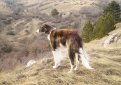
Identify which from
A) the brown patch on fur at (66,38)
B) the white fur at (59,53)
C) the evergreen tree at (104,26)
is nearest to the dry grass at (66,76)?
the white fur at (59,53)

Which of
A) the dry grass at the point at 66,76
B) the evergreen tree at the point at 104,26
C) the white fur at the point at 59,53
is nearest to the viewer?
the dry grass at the point at 66,76

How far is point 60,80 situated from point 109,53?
19.2 ft

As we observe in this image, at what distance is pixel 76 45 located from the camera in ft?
35.3

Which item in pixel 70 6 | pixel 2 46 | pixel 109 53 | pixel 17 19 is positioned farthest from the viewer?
pixel 70 6

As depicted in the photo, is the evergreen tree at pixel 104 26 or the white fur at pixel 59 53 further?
the evergreen tree at pixel 104 26

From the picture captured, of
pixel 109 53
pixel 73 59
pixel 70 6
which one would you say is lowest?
pixel 70 6

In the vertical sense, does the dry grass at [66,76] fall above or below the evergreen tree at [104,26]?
above

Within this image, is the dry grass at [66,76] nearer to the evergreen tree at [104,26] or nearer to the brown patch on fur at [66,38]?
the brown patch on fur at [66,38]

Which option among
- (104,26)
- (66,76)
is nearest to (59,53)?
(66,76)

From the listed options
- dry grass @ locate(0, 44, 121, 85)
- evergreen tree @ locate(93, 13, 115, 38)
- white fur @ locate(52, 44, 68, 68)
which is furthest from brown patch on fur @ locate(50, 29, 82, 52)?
evergreen tree @ locate(93, 13, 115, 38)

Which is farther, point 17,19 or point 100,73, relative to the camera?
point 17,19

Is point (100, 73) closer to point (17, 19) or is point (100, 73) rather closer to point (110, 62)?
point (110, 62)

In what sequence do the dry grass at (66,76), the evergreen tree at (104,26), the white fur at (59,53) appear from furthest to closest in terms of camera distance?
the evergreen tree at (104,26), the white fur at (59,53), the dry grass at (66,76)

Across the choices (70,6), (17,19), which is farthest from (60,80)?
(70,6)
